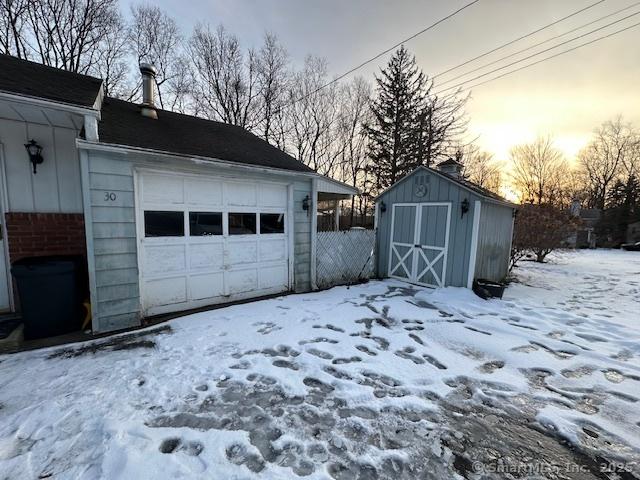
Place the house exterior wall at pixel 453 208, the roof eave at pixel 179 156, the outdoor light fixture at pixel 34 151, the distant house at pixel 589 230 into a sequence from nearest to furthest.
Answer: the roof eave at pixel 179 156, the outdoor light fixture at pixel 34 151, the house exterior wall at pixel 453 208, the distant house at pixel 589 230

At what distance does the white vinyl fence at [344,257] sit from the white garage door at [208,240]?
100 cm

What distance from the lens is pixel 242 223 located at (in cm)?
535

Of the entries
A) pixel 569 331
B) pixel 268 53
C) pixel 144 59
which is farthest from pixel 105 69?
pixel 569 331

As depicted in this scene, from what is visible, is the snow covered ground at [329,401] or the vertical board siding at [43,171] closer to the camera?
the snow covered ground at [329,401]

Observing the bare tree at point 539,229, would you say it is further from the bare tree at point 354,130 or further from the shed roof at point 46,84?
the shed roof at point 46,84

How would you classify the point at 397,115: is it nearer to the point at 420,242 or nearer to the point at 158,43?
the point at 420,242

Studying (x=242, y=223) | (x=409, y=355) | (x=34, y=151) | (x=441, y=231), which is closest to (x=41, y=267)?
(x=34, y=151)

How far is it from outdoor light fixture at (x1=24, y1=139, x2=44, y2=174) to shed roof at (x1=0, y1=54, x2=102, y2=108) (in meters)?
0.93

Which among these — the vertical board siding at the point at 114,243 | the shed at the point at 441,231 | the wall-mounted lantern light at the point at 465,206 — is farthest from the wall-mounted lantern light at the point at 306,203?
the wall-mounted lantern light at the point at 465,206

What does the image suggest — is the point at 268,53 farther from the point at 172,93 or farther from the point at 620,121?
the point at 620,121

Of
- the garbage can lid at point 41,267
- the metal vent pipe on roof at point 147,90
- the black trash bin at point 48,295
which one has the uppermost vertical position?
the metal vent pipe on roof at point 147,90

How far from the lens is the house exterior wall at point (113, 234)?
12.2 ft

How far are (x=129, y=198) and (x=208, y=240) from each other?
137cm

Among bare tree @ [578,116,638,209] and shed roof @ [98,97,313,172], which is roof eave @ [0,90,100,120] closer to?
shed roof @ [98,97,313,172]
